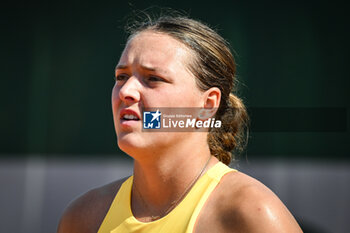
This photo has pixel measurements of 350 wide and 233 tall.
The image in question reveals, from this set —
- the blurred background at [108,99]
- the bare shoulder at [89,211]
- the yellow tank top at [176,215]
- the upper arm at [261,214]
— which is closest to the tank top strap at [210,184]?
the yellow tank top at [176,215]

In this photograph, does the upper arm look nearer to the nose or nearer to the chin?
the chin

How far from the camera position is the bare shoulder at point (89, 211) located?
184cm

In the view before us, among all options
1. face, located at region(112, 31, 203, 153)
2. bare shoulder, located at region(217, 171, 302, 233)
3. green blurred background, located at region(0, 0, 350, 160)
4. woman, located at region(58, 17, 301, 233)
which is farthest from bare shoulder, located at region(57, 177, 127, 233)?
green blurred background, located at region(0, 0, 350, 160)

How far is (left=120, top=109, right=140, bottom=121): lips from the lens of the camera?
1.63 m

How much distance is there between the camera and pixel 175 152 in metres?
1.68

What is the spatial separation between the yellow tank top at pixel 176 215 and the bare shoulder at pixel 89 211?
0.07 meters

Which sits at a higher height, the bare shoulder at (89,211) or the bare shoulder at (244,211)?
the bare shoulder at (244,211)

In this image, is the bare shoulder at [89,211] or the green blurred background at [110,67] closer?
the bare shoulder at [89,211]

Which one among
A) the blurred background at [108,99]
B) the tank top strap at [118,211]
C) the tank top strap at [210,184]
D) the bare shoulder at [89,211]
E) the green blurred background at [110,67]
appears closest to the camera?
the tank top strap at [210,184]
